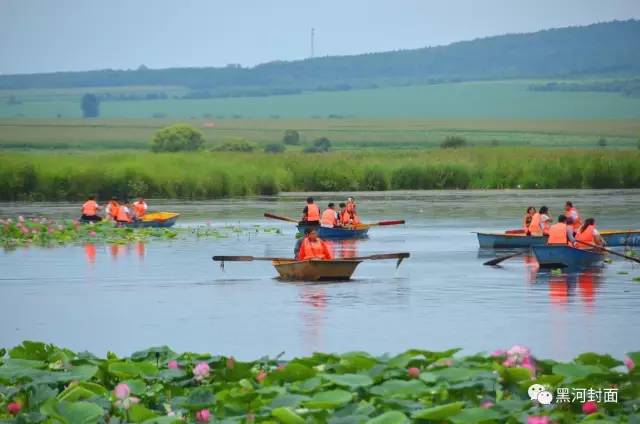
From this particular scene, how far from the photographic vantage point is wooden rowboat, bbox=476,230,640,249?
38188mm

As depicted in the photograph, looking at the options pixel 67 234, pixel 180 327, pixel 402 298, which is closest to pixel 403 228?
pixel 67 234

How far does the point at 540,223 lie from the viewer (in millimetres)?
37688

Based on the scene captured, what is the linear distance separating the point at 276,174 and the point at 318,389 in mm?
66753

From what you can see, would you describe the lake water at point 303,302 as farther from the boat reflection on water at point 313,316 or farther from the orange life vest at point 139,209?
the orange life vest at point 139,209

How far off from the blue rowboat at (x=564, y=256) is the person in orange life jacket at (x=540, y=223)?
3.74 m

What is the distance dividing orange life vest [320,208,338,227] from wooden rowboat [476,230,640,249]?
551cm

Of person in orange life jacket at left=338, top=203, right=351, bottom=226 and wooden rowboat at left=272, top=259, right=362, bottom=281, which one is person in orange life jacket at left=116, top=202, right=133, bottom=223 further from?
wooden rowboat at left=272, top=259, right=362, bottom=281

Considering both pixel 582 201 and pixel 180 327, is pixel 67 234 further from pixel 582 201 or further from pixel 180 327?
pixel 582 201

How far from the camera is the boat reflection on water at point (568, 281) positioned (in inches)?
1093

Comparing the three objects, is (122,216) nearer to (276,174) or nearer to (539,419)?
(276,174)

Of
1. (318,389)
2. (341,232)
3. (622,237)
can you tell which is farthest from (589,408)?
(341,232)

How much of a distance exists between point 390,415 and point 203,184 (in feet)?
211

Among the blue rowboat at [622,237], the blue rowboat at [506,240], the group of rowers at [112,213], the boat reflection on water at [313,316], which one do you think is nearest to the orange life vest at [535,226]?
Result: the blue rowboat at [506,240]

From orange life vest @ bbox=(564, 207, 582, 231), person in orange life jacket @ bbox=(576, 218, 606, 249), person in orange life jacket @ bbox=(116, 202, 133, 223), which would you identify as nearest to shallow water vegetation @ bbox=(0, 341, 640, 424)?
person in orange life jacket @ bbox=(576, 218, 606, 249)
